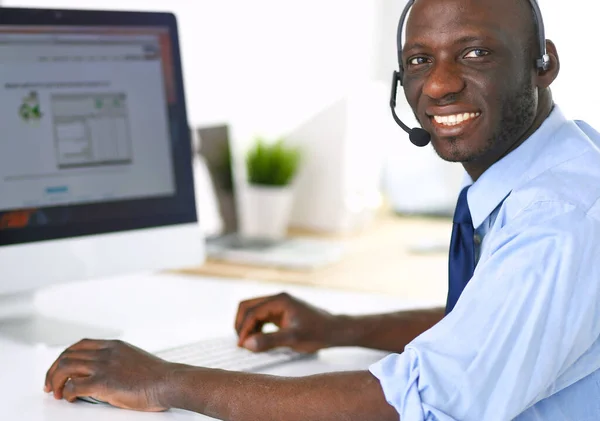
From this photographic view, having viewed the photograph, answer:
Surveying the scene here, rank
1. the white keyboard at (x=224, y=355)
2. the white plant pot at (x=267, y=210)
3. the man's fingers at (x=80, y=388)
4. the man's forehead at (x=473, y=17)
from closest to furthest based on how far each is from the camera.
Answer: the man's forehead at (x=473, y=17) < the man's fingers at (x=80, y=388) < the white keyboard at (x=224, y=355) < the white plant pot at (x=267, y=210)

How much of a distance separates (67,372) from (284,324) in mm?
340

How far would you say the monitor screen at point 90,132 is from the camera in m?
1.36

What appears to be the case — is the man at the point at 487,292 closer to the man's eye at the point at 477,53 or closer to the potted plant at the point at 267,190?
the man's eye at the point at 477,53

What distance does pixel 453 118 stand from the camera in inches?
40.1

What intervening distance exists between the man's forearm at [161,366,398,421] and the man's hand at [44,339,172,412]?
0.03m

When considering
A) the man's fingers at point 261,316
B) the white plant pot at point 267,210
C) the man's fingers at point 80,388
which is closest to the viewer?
the man's fingers at point 80,388

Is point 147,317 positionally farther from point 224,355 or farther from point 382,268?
point 382,268

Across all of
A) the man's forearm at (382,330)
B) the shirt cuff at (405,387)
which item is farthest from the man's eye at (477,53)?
the man's forearm at (382,330)

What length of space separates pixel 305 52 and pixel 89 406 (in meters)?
1.82

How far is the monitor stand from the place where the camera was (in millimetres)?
1364

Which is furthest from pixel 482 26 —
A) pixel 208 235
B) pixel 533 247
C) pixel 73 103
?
pixel 208 235

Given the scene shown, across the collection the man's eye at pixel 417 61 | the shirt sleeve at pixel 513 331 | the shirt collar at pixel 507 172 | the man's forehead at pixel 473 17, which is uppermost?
the man's forehead at pixel 473 17

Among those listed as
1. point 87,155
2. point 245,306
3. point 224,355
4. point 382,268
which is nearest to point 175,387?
point 224,355

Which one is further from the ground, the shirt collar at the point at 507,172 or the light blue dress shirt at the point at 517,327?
the shirt collar at the point at 507,172
